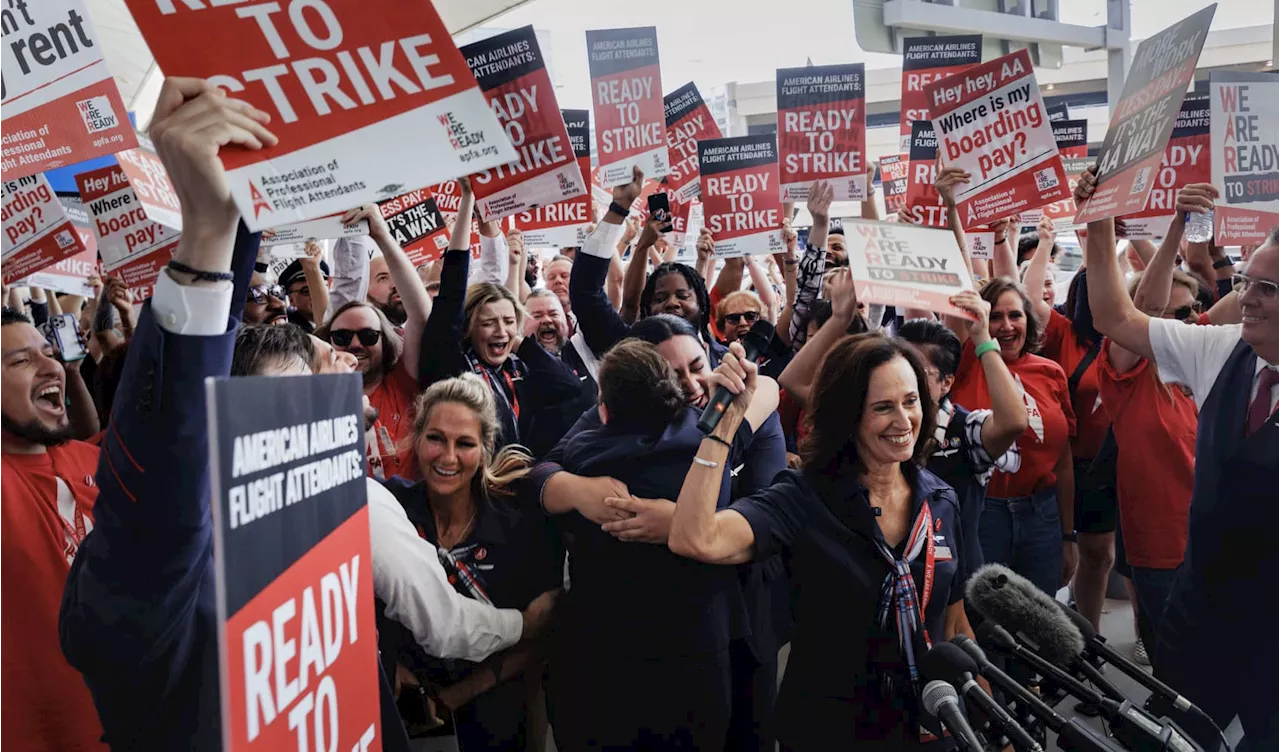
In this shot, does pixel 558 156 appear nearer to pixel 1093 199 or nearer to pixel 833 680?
pixel 1093 199

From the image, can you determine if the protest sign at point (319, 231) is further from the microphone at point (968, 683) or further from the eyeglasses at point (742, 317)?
the microphone at point (968, 683)

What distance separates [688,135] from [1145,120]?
4.07m

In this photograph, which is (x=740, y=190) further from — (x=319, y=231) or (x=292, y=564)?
(x=292, y=564)

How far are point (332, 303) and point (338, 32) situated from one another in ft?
14.3

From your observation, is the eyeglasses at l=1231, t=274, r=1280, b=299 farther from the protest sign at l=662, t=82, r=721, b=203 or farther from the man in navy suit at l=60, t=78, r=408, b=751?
the protest sign at l=662, t=82, r=721, b=203

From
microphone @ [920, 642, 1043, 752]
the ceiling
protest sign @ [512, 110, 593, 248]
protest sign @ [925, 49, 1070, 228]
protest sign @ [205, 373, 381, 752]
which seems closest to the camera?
protest sign @ [205, 373, 381, 752]

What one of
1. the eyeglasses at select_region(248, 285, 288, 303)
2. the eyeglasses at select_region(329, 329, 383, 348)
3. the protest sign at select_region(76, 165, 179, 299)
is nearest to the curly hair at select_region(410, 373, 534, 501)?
the eyeglasses at select_region(329, 329, 383, 348)

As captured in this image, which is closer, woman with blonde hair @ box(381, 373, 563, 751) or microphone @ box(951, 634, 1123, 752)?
microphone @ box(951, 634, 1123, 752)

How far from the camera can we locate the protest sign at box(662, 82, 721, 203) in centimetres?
779

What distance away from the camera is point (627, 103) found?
6.43m

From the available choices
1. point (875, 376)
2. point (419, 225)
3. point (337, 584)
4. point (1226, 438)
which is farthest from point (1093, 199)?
point (337, 584)

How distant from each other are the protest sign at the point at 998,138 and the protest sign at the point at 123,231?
4025mm

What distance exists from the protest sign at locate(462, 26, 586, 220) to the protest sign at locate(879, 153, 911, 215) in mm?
5703

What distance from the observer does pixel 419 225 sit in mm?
5527
